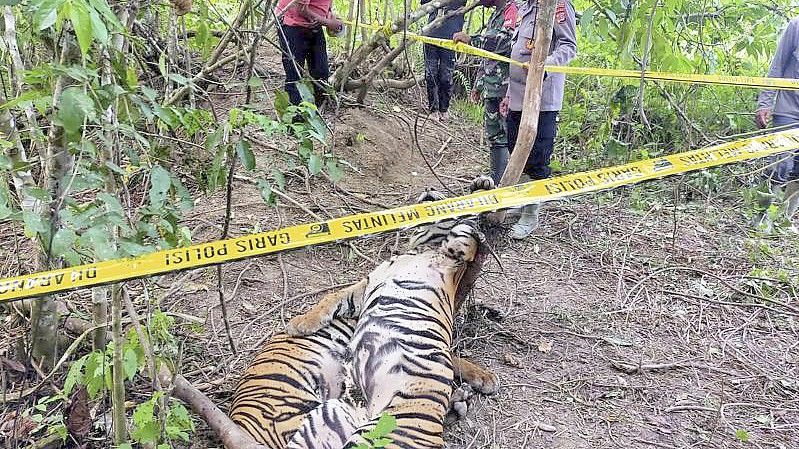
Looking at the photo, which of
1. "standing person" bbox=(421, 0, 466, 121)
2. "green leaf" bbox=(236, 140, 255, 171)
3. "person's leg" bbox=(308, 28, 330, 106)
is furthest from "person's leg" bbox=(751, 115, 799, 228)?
"green leaf" bbox=(236, 140, 255, 171)

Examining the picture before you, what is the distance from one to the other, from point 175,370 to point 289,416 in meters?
0.47

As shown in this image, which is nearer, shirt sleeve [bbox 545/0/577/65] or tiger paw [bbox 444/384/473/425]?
tiger paw [bbox 444/384/473/425]

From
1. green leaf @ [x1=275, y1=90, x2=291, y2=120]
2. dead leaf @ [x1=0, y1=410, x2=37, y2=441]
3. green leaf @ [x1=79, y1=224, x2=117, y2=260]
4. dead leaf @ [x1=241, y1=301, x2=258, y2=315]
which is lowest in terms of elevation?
dead leaf @ [x1=241, y1=301, x2=258, y2=315]

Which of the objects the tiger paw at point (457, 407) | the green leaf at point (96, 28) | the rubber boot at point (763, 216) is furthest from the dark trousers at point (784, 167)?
the green leaf at point (96, 28)

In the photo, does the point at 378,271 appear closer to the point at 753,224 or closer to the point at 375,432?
the point at 375,432

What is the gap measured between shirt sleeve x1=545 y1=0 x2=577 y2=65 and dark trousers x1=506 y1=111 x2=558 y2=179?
1.22ft

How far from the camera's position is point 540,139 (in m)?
4.27

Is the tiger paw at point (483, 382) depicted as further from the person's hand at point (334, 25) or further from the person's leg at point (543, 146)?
the person's hand at point (334, 25)

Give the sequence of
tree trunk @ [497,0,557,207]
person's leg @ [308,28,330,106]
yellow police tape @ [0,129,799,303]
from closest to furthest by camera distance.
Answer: yellow police tape @ [0,129,799,303]
tree trunk @ [497,0,557,207]
person's leg @ [308,28,330,106]

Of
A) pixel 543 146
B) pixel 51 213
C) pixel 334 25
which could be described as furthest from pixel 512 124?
pixel 51 213

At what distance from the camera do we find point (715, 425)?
282 centimetres

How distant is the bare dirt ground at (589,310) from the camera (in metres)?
2.85

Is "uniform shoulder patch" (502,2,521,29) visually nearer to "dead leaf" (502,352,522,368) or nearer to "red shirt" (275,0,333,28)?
"red shirt" (275,0,333,28)

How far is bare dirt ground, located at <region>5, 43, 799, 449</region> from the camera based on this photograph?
285 cm
